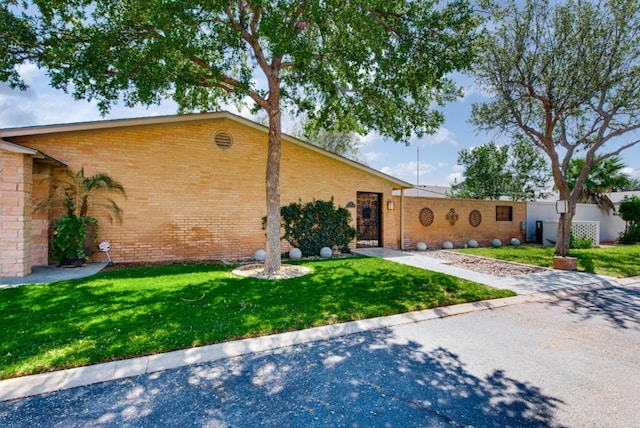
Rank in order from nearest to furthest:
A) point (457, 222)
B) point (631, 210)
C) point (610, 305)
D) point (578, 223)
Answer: point (610, 305), point (457, 222), point (578, 223), point (631, 210)

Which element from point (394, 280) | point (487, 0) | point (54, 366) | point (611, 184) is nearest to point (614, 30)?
point (487, 0)

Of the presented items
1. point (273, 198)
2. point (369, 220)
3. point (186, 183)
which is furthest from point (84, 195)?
point (369, 220)

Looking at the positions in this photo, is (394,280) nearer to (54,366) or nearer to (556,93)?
(54,366)

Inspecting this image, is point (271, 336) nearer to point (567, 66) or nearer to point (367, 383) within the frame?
point (367, 383)

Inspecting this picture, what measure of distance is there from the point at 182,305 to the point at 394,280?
4267 millimetres

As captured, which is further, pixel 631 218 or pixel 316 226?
pixel 631 218

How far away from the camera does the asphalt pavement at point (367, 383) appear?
2.48 meters

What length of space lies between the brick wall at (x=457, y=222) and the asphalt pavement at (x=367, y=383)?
9.34 m

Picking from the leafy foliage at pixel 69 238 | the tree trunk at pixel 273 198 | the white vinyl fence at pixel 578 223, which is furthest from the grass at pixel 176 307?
the white vinyl fence at pixel 578 223

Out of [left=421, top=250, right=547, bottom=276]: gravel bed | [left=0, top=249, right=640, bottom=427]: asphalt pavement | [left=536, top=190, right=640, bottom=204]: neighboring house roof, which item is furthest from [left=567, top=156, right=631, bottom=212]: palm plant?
[left=0, top=249, right=640, bottom=427]: asphalt pavement

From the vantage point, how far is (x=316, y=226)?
1120 cm

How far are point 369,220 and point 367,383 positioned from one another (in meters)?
10.3

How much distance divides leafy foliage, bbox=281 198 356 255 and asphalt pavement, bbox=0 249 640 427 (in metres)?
6.65

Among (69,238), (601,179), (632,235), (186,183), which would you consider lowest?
(632,235)
